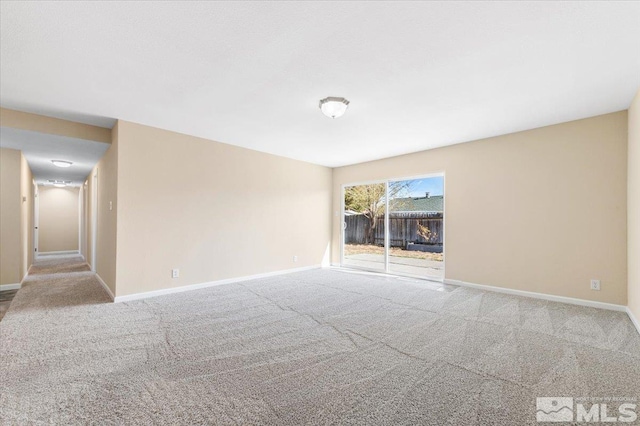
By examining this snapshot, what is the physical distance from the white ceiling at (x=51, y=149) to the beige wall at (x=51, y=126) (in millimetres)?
95

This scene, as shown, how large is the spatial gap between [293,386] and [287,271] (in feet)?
13.0

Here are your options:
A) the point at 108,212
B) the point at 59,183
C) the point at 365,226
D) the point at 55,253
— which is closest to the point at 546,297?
the point at 365,226

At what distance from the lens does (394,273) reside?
224 inches

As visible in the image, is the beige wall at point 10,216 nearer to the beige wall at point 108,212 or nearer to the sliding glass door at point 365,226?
the beige wall at point 108,212

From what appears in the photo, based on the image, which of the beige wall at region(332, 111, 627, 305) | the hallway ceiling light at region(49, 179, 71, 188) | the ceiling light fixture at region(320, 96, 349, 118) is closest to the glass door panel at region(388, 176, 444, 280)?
the beige wall at region(332, 111, 627, 305)

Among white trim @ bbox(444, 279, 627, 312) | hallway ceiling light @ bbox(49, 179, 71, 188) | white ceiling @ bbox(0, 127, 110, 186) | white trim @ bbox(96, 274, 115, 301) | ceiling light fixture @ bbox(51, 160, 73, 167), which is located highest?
white ceiling @ bbox(0, 127, 110, 186)

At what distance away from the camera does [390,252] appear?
6027mm

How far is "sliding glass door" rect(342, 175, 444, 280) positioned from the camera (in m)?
5.46

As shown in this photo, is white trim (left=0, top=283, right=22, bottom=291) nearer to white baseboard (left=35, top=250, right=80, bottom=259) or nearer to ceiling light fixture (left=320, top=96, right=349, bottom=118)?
white baseboard (left=35, top=250, right=80, bottom=259)

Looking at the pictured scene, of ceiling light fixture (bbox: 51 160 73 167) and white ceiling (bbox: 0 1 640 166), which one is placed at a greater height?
white ceiling (bbox: 0 1 640 166)

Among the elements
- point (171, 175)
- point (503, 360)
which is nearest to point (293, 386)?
point (503, 360)

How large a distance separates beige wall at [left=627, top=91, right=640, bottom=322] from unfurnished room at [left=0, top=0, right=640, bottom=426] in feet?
0.19

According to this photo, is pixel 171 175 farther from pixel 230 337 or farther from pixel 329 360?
pixel 329 360

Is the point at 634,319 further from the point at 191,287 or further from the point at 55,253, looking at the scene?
the point at 55,253
